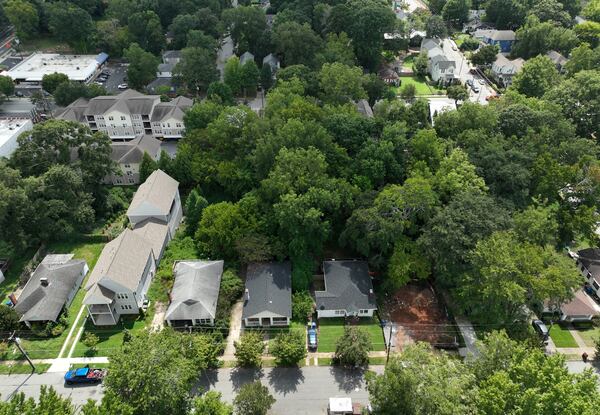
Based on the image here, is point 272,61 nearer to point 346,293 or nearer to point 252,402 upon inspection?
point 346,293

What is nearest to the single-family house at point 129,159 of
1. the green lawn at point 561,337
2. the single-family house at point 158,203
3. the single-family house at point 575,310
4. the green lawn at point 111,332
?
the single-family house at point 158,203

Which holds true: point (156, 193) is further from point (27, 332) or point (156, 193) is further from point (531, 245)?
point (531, 245)

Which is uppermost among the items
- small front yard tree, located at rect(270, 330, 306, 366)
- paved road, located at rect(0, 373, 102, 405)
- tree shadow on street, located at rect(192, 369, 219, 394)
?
small front yard tree, located at rect(270, 330, 306, 366)

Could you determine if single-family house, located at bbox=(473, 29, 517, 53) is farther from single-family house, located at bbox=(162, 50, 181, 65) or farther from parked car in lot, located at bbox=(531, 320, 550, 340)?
parked car in lot, located at bbox=(531, 320, 550, 340)

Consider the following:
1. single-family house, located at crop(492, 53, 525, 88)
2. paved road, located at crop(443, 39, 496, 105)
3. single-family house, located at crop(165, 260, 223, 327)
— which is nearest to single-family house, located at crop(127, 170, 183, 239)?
single-family house, located at crop(165, 260, 223, 327)

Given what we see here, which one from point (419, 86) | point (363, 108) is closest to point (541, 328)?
point (363, 108)

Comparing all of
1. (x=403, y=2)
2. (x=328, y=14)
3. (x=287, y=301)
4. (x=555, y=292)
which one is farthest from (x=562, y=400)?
(x=403, y=2)
